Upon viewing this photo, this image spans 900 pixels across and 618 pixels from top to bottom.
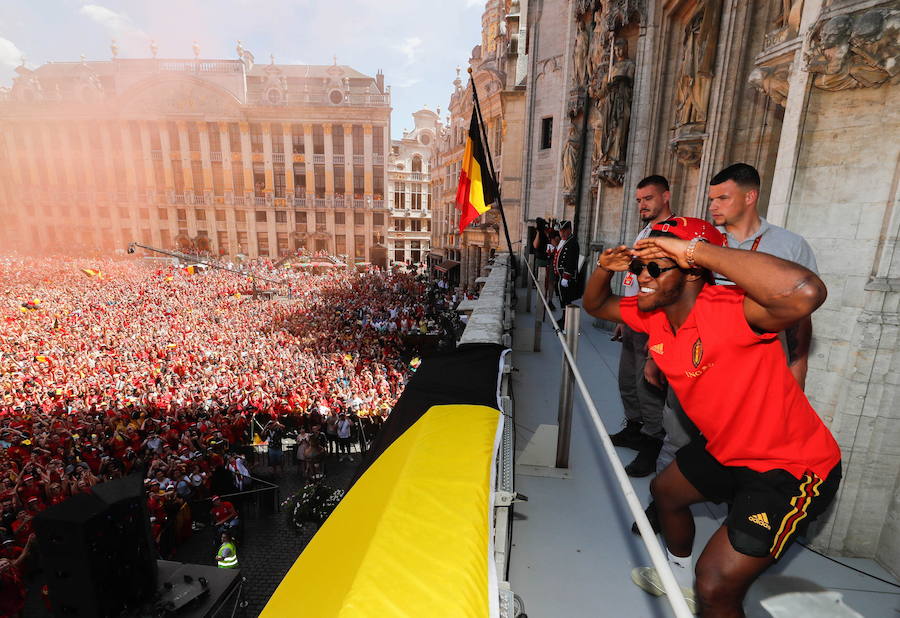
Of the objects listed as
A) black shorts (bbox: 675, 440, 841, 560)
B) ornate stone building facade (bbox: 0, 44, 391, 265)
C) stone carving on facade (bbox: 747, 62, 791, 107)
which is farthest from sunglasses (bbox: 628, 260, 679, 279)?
ornate stone building facade (bbox: 0, 44, 391, 265)

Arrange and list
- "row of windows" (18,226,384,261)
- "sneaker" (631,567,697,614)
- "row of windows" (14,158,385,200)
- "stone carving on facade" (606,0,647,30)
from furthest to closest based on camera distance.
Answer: "row of windows" (18,226,384,261) < "row of windows" (14,158,385,200) < "stone carving on facade" (606,0,647,30) < "sneaker" (631,567,697,614)

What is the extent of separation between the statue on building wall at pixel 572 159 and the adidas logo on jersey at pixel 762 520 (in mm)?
12815

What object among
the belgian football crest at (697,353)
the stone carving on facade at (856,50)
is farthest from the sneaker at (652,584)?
the stone carving on facade at (856,50)

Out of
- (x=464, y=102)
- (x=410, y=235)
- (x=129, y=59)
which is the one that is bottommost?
(x=410, y=235)

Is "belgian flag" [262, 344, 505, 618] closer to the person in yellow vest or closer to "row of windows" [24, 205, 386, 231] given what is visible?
the person in yellow vest

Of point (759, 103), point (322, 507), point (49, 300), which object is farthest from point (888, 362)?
point (49, 300)

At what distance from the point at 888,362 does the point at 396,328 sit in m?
19.1

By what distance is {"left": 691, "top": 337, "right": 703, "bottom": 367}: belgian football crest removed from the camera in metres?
2.12

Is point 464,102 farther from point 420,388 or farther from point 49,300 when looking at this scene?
point 420,388

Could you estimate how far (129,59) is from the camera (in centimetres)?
5716

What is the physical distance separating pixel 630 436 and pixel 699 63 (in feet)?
17.3

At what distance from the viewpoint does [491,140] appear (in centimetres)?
3291

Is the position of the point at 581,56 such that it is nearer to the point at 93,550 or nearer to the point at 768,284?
the point at 768,284

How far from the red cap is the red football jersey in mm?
256
